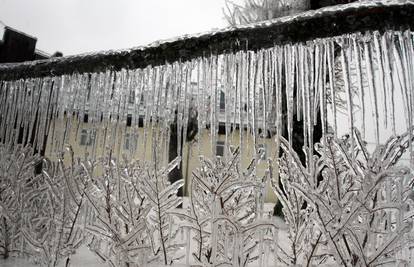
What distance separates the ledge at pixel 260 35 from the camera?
3.16 feet

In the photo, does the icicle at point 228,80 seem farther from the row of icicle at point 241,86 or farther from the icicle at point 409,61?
the icicle at point 409,61

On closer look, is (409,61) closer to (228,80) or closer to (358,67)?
(358,67)

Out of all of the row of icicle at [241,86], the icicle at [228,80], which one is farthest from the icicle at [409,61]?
the icicle at [228,80]

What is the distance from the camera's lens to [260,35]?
3.78ft

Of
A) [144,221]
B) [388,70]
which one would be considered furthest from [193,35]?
[144,221]

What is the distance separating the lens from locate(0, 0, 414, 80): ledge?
0.96 metres

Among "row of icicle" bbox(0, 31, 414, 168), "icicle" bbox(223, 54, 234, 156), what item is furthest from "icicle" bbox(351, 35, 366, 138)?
"icicle" bbox(223, 54, 234, 156)

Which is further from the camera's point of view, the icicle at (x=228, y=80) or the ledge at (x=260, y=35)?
the icicle at (x=228, y=80)

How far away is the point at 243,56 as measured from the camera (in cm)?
146

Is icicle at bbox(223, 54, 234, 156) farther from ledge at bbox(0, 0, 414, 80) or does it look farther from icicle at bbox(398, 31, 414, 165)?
icicle at bbox(398, 31, 414, 165)

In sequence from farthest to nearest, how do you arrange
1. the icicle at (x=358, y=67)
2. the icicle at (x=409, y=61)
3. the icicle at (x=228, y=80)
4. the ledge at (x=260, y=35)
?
the icicle at (x=228, y=80) → the icicle at (x=358, y=67) → the icicle at (x=409, y=61) → the ledge at (x=260, y=35)

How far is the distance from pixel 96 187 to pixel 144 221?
1.87 ft

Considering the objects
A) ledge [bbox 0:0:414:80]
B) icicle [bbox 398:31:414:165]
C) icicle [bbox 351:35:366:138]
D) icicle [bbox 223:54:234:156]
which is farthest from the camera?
icicle [bbox 223:54:234:156]

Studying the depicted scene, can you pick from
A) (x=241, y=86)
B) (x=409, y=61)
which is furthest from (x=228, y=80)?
(x=409, y=61)
